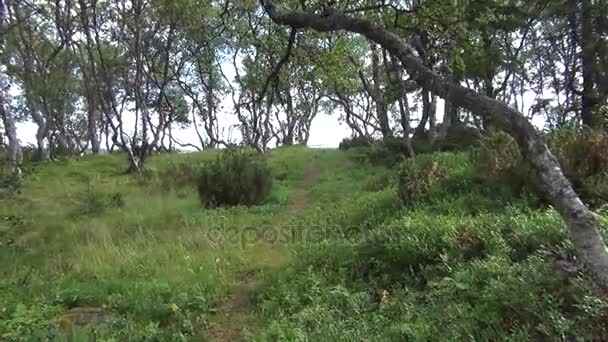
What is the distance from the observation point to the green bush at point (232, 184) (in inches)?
480

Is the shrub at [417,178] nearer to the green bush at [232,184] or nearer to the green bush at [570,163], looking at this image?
the green bush at [570,163]

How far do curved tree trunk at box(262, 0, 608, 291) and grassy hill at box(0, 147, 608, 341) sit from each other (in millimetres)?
285

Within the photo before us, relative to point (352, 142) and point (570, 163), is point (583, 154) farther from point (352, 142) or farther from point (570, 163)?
point (352, 142)

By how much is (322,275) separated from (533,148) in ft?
9.43

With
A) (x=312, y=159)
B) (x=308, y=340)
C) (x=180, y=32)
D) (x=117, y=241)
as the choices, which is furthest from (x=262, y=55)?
(x=180, y=32)

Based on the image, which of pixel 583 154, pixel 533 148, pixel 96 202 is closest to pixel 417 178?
pixel 583 154

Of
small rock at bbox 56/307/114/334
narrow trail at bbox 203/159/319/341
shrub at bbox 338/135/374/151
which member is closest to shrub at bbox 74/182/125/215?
narrow trail at bbox 203/159/319/341

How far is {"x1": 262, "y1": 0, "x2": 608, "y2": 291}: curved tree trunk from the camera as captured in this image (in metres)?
3.33

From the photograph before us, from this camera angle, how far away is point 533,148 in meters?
3.56

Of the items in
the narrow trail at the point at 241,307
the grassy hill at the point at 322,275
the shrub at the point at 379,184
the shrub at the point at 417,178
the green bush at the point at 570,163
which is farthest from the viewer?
the shrub at the point at 379,184

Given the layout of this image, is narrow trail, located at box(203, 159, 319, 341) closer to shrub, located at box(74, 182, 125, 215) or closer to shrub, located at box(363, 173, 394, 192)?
shrub, located at box(363, 173, 394, 192)

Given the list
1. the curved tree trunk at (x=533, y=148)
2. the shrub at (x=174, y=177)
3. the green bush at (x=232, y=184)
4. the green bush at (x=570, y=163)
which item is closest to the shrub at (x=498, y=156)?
the green bush at (x=570, y=163)

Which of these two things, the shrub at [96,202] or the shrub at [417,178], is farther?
the shrub at [96,202]

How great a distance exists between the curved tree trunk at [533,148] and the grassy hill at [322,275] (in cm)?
28
